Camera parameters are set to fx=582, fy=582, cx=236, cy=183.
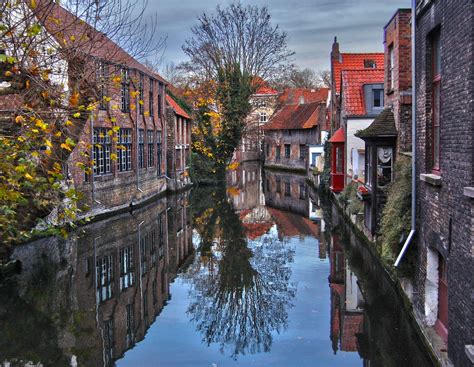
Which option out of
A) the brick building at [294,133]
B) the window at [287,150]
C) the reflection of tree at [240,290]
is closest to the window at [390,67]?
the reflection of tree at [240,290]

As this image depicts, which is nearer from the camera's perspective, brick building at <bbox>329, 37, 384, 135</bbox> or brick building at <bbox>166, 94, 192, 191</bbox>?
brick building at <bbox>329, 37, 384, 135</bbox>

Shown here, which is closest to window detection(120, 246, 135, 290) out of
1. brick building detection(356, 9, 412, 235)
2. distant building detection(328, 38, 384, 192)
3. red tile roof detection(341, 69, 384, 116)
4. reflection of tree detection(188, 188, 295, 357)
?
reflection of tree detection(188, 188, 295, 357)

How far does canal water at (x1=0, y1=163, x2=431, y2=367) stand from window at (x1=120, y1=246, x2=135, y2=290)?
3 centimetres

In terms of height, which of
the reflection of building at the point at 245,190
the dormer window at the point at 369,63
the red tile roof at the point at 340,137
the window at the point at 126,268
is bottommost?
the window at the point at 126,268

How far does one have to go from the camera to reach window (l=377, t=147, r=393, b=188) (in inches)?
546

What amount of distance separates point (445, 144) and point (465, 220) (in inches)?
55.3

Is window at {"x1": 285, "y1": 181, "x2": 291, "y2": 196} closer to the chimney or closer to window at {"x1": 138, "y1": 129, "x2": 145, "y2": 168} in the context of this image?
the chimney

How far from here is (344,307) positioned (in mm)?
10875

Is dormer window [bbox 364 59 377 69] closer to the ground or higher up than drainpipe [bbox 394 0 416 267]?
higher up

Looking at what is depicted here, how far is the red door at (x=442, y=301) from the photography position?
7855 mm

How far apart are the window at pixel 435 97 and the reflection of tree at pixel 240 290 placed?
3.78 m

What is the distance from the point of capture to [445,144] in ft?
24.4

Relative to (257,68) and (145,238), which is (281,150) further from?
(145,238)

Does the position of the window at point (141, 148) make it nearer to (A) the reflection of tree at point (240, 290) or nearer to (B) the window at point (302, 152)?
(A) the reflection of tree at point (240, 290)
